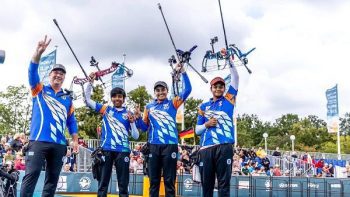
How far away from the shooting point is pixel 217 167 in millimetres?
6957

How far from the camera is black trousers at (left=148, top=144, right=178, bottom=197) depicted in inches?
295

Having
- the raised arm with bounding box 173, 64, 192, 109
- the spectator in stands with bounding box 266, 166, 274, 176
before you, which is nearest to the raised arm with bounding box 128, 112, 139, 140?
the raised arm with bounding box 173, 64, 192, 109

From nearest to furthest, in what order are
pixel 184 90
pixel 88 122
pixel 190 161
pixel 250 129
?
pixel 184 90 < pixel 190 161 < pixel 88 122 < pixel 250 129

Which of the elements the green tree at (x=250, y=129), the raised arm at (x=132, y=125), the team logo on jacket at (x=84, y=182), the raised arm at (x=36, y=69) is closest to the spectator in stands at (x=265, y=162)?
the team logo on jacket at (x=84, y=182)

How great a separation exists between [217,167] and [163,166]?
0.96m

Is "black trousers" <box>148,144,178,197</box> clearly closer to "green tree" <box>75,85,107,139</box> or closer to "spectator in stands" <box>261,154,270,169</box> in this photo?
"spectator in stands" <box>261,154,270,169</box>

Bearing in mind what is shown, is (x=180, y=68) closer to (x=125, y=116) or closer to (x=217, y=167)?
(x=125, y=116)

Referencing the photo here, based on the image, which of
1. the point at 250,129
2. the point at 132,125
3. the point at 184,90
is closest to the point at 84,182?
the point at 132,125

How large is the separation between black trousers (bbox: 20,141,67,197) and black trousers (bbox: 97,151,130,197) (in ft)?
5.24

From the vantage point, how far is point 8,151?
13.2m

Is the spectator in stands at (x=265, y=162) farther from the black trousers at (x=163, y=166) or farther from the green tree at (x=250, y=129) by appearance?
the green tree at (x=250, y=129)

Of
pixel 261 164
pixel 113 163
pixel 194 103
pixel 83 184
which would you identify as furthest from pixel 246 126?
pixel 113 163

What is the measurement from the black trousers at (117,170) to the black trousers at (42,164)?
1597 mm

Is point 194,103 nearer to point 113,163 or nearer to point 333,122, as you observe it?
point 333,122
